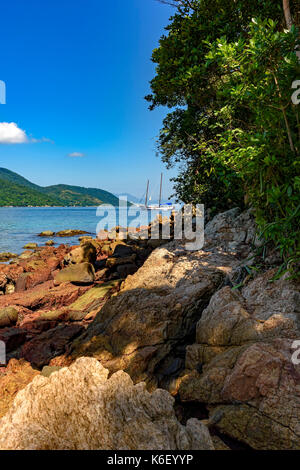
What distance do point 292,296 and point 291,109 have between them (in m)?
2.56

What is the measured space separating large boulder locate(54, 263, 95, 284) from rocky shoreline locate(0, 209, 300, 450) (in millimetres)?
4277

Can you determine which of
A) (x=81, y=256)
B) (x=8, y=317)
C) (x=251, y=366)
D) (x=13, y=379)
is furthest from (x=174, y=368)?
(x=81, y=256)

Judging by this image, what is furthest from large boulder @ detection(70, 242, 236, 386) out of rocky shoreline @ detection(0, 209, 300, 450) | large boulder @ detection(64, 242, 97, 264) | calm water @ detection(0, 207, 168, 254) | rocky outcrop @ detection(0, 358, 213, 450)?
calm water @ detection(0, 207, 168, 254)

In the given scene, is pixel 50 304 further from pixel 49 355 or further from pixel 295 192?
pixel 295 192

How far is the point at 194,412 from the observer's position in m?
2.57

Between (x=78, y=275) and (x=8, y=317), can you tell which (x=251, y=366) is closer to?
(x=8, y=317)

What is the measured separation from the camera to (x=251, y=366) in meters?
2.35

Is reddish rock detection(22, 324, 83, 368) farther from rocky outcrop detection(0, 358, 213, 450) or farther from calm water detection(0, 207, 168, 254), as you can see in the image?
calm water detection(0, 207, 168, 254)

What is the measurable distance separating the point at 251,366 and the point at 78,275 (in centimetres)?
1053

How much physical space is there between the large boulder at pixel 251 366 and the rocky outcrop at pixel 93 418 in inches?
19.3

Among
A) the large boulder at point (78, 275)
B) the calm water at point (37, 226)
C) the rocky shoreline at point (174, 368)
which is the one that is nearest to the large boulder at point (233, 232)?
the rocky shoreline at point (174, 368)

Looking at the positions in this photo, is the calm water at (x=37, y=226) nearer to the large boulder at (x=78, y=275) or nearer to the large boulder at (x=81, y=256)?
the large boulder at (x=81, y=256)

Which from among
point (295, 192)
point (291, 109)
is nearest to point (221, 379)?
point (295, 192)

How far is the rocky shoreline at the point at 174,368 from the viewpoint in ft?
6.13
